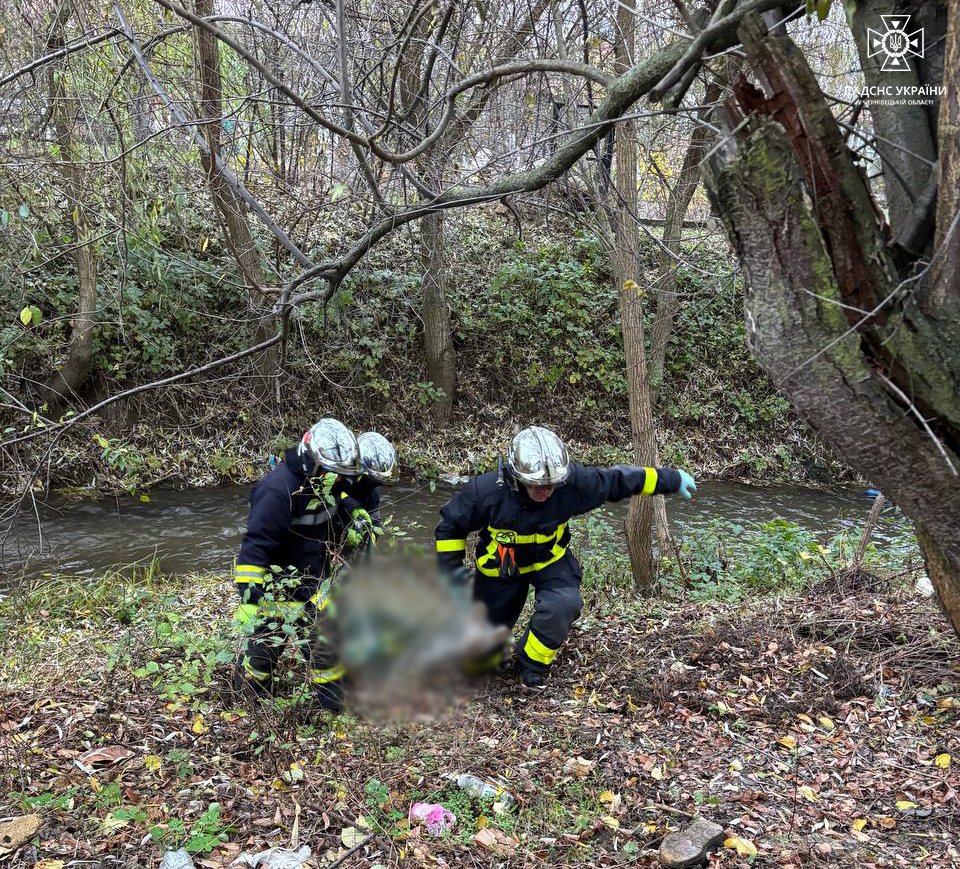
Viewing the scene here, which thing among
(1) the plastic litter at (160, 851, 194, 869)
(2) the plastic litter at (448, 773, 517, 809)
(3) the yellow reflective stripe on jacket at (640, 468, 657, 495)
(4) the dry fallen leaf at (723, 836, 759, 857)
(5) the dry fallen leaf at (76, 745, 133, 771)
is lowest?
(4) the dry fallen leaf at (723, 836, 759, 857)

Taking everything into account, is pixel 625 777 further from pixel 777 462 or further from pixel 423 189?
pixel 777 462

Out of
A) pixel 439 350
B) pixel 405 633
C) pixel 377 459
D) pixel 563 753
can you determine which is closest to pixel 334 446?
pixel 377 459

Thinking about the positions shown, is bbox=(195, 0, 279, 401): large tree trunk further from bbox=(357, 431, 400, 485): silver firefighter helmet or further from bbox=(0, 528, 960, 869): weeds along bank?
bbox=(0, 528, 960, 869): weeds along bank

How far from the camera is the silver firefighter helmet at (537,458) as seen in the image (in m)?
2.29

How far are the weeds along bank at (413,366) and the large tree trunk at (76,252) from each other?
0.25 m

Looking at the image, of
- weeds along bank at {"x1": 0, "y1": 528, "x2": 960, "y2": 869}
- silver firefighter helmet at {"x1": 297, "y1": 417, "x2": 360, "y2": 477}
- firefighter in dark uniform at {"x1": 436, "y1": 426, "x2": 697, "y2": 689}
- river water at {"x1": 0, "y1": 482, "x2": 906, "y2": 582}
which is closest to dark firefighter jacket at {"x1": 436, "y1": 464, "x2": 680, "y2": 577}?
firefighter in dark uniform at {"x1": 436, "y1": 426, "x2": 697, "y2": 689}

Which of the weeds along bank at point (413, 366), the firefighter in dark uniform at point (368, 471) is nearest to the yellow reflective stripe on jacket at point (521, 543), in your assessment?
the firefighter in dark uniform at point (368, 471)

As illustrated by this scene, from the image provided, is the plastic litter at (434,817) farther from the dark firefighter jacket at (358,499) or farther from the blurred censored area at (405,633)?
the blurred censored area at (405,633)

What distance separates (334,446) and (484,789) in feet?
6.46

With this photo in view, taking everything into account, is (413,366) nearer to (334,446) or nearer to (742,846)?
(742,846)

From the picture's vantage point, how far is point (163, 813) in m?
3.09

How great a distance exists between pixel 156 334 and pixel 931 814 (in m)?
9.83

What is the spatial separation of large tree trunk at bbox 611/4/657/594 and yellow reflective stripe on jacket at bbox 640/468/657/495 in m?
1.86

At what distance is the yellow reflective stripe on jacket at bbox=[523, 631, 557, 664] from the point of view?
430cm
